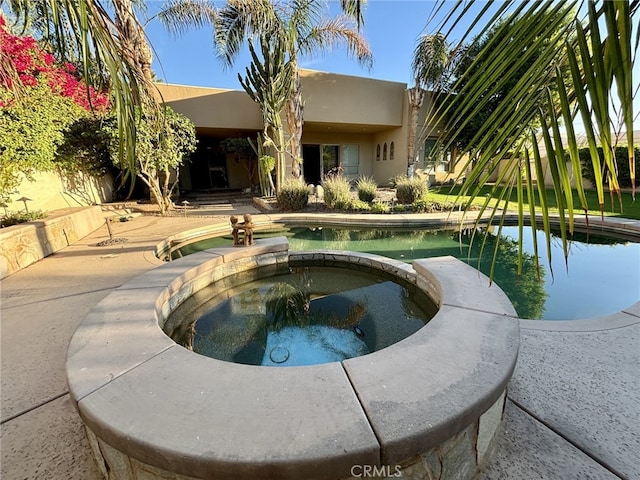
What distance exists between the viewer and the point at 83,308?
2.91 m

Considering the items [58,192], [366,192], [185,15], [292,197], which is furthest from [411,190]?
[58,192]

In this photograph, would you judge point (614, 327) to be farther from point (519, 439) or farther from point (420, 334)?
point (420, 334)

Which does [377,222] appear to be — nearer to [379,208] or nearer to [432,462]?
[379,208]


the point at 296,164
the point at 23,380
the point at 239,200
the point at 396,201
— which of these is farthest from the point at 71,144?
the point at 396,201

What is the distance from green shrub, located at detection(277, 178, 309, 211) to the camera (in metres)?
8.60

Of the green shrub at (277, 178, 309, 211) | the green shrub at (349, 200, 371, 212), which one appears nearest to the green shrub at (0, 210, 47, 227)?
the green shrub at (277, 178, 309, 211)

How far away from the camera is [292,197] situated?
859 cm

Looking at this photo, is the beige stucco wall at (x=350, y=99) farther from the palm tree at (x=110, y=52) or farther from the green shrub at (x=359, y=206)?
the palm tree at (x=110, y=52)

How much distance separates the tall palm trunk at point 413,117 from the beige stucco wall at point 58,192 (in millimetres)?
11605

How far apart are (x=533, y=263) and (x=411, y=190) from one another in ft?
14.1

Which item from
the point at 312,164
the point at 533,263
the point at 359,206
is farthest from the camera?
the point at 312,164

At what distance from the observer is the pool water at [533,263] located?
340cm

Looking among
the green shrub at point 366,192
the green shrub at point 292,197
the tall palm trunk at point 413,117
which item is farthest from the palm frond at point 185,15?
the tall palm trunk at point 413,117

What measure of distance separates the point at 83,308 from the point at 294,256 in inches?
101
